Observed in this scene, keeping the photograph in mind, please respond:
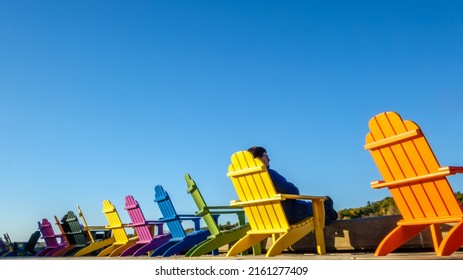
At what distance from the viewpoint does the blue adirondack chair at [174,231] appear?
266 inches

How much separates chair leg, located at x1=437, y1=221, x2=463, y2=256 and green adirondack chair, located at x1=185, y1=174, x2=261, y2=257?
300 cm

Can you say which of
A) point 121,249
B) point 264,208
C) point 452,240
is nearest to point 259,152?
point 264,208

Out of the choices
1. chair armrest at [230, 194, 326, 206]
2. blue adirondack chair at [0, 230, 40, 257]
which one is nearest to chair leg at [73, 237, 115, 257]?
blue adirondack chair at [0, 230, 40, 257]

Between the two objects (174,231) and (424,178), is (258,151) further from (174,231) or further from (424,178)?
(424,178)

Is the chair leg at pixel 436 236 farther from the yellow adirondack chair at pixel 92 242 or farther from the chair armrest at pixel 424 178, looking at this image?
the yellow adirondack chair at pixel 92 242

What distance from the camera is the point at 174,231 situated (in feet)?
23.0

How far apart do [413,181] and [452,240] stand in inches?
20.8

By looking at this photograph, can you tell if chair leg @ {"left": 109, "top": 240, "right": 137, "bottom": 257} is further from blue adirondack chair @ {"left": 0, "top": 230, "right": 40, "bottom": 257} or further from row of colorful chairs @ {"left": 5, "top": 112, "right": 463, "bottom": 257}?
blue adirondack chair @ {"left": 0, "top": 230, "right": 40, "bottom": 257}

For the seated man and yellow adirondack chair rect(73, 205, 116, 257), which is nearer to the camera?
the seated man

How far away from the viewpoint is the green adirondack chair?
5.86 meters
